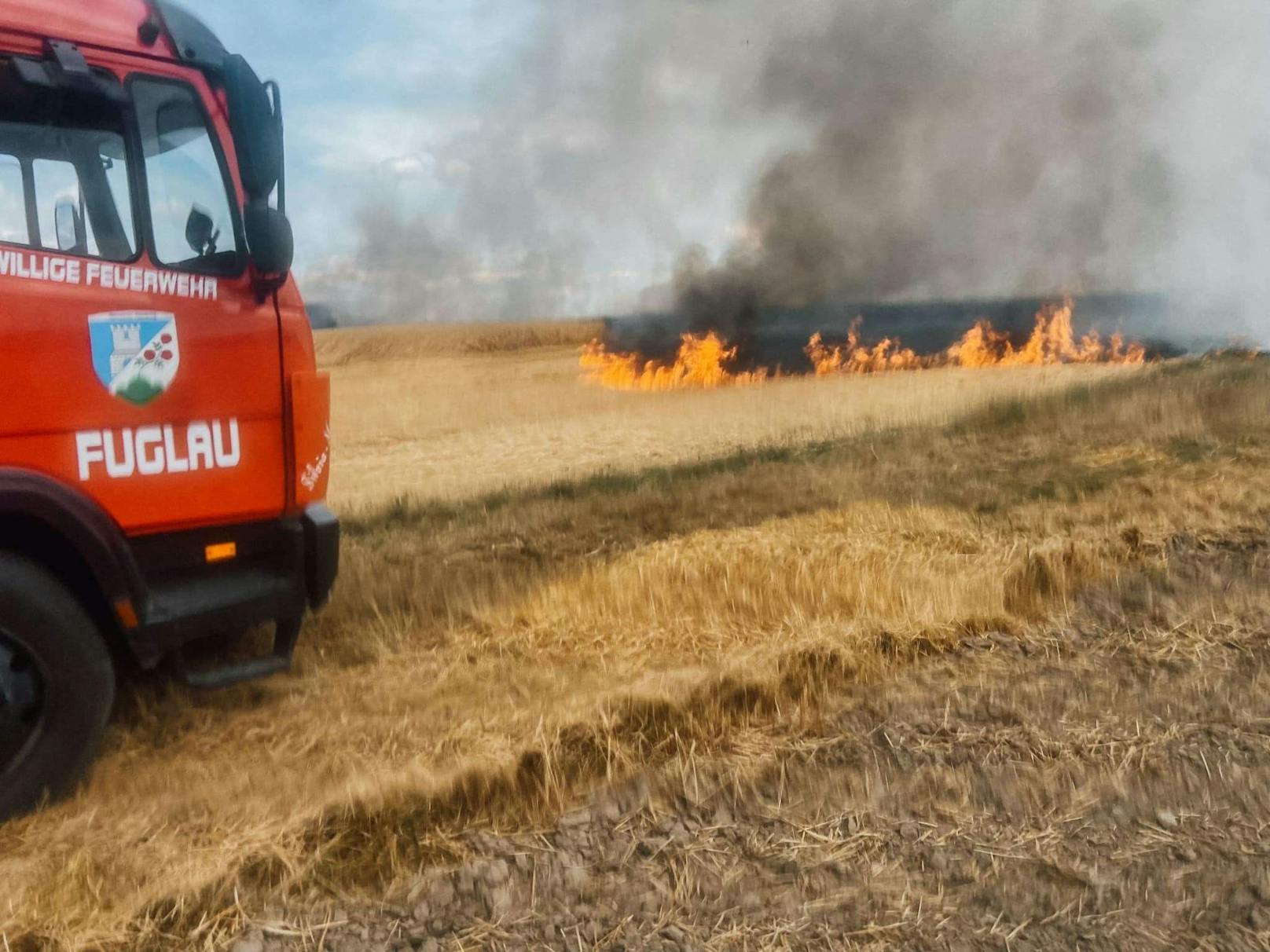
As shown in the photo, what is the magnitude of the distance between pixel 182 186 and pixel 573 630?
248 centimetres

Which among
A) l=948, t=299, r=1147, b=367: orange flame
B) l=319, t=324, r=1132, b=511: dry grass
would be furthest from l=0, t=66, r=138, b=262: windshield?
l=948, t=299, r=1147, b=367: orange flame

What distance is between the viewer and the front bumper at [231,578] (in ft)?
10.7

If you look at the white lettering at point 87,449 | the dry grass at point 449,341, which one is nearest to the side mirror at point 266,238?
the white lettering at point 87,449

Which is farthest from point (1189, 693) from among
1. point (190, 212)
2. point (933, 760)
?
point (190, 212)

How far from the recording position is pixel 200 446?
131 inches

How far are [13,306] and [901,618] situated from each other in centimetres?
359

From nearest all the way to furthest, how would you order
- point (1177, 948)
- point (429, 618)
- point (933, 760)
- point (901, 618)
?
point (1177, 948) → point (933, 760) → point (901, 618) → point (429, 618)

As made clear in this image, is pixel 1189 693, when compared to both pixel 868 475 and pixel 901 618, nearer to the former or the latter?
pixel 901 618

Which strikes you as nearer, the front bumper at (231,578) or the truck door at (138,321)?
the truck door at (138,321)

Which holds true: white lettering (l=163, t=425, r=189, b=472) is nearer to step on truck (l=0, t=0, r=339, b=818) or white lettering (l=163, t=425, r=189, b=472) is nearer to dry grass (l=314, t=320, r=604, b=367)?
step on truck (l=0, t=0, r=339, b=818)

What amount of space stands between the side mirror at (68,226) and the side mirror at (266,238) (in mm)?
512

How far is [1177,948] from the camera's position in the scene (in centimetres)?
232

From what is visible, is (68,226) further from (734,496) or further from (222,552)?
(734,496)

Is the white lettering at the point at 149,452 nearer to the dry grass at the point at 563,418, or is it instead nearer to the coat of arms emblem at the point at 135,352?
the coat of arms emblem at the point at 135,352
